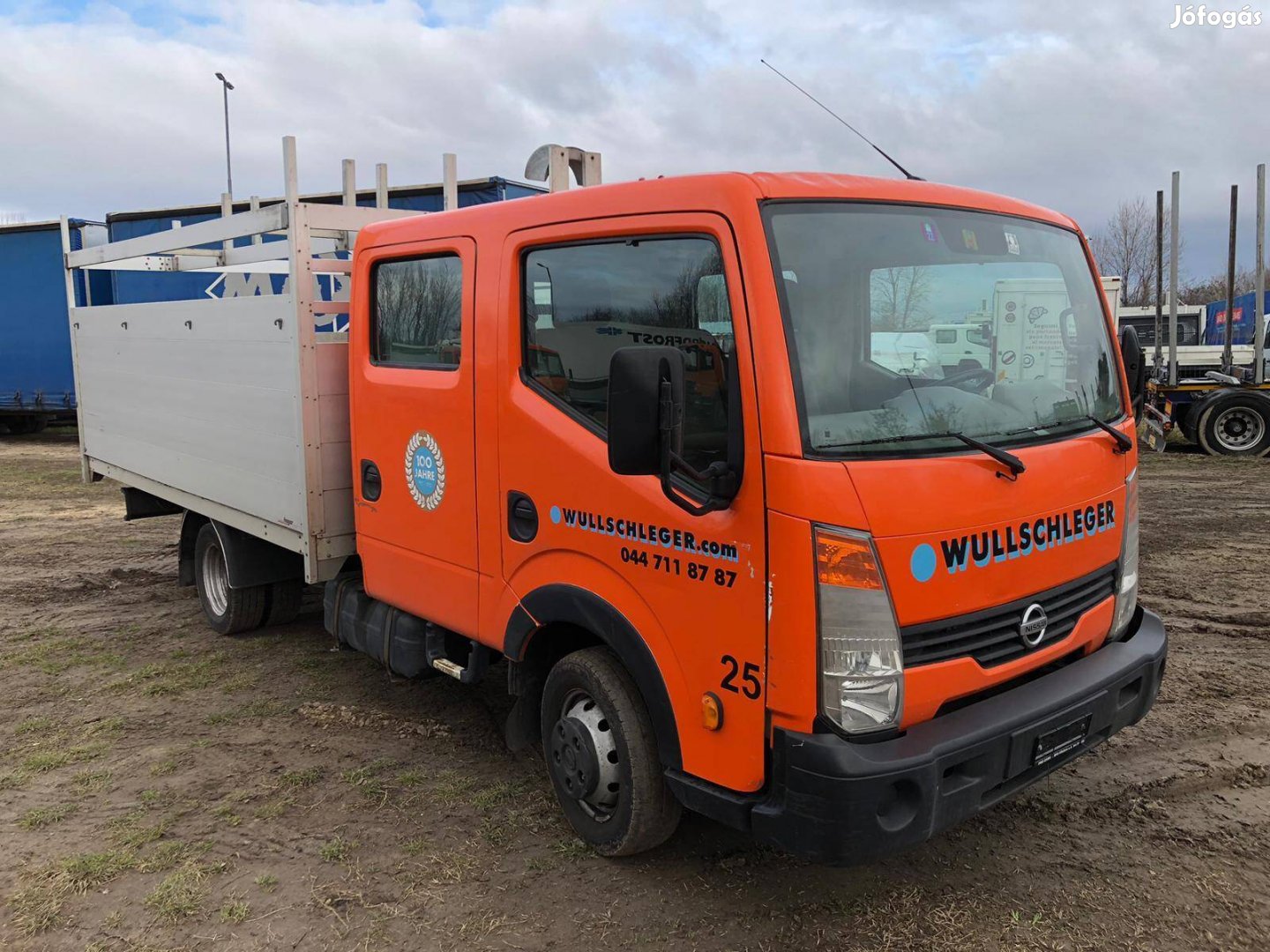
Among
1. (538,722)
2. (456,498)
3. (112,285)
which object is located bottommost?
(538,722)

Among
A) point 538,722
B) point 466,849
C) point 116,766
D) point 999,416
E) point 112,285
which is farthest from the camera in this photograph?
point 112,285

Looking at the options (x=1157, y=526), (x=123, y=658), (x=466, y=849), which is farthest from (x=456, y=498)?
(x=1157, y=526)

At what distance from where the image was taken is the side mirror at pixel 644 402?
2.44 m

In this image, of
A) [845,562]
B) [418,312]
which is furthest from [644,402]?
[418,312]

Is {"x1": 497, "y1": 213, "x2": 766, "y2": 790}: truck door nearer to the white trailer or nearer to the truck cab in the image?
the truck cab

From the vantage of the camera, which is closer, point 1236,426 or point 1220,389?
point 1236,426

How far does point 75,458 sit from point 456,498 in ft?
47.5

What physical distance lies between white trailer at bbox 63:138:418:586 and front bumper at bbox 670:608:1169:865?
2.43m

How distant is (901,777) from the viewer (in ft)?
8.04

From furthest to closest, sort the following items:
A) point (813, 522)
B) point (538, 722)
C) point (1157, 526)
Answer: point (1157, 526) → point (538, 722) → point (813, 522)

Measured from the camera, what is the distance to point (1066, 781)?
383 cm

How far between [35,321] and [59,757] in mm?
15181

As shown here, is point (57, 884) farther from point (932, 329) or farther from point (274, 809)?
point (932, 329)

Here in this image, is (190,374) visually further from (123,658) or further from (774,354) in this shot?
(774,354)
